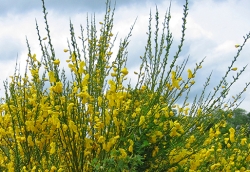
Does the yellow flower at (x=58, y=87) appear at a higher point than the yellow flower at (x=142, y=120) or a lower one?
higher

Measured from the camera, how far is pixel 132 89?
360 cm

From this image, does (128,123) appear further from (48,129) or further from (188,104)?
(188,104)

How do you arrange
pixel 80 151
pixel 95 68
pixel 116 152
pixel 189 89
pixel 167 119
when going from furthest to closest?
→ pixel 189 89 → pixel 95 68 → pixel 167 119 → pixel 80 151 → pixel 116 152

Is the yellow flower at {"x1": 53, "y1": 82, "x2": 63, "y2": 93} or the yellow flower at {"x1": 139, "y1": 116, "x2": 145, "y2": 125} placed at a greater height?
the yellow flower at {"x1": 53, "y1": 82, "x2": 63, "y2": 93}

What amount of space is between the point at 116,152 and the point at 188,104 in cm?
148

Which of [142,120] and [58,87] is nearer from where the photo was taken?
[58,87]

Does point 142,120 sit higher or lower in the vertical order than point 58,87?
lower

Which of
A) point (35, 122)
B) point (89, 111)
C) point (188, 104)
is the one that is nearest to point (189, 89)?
point (188, 104)

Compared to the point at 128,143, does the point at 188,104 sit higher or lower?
higher

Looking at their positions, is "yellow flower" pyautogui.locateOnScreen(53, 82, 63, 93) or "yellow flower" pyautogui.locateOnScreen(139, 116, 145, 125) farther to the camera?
"yellow flower" pyautogui.locateOnScreen(139, 116, 145, 125)

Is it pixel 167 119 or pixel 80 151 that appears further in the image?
pixel 167 119

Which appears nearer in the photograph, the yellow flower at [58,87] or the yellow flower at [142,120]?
the yellow flower at [58,87]

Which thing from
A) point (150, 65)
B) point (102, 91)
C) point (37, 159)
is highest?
point (150, 65)

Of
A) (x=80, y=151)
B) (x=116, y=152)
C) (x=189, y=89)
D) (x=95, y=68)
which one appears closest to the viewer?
(x=116, y=152)
